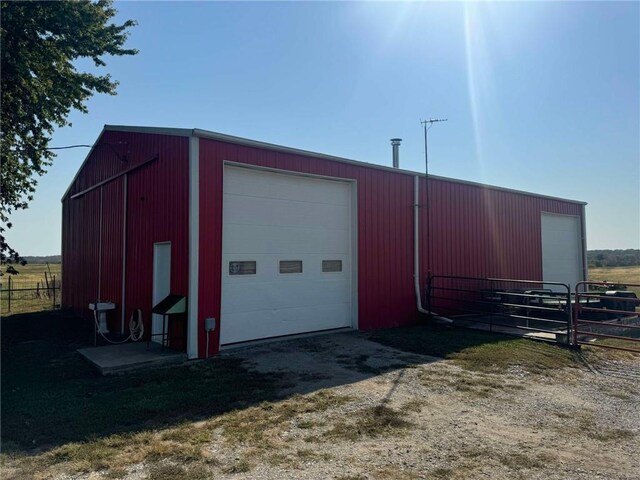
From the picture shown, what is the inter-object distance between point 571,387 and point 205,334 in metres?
5.40

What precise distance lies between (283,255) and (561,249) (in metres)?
11.3

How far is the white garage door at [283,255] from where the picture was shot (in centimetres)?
786

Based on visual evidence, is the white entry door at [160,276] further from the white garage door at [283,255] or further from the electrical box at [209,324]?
the electrical box at [209,324]

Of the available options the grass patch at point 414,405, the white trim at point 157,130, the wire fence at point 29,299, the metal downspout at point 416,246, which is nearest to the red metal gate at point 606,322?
the metal downspout at point 416,246

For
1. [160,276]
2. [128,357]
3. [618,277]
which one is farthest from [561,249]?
[618,277]

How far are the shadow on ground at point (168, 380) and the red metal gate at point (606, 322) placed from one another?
1.66 m

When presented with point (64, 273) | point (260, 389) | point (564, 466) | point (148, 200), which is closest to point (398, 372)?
point (260, 389)

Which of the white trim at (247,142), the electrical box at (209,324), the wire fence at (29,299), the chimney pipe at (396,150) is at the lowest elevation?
the wire fence at (29,299)

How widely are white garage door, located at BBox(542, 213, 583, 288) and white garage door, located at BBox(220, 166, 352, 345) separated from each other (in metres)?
8.59

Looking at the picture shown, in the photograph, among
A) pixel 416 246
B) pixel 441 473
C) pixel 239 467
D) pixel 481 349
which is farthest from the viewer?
pixel 416 246

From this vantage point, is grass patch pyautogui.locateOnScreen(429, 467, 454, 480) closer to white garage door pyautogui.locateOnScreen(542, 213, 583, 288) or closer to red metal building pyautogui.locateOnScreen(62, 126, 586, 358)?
red metal building pyautogui.locateOnScreen(62, 126, 586, 358)

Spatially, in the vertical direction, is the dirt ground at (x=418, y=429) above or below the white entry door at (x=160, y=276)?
below

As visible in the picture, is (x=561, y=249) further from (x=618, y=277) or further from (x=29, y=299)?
(x=29, y=299)

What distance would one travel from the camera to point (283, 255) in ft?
28.3
